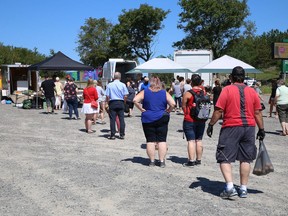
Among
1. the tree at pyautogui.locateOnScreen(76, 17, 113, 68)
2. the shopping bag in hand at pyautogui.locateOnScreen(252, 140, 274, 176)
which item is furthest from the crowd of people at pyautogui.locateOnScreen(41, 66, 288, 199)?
the tree at pyautogui.locateOnScreen(76, 17, 113, 68)

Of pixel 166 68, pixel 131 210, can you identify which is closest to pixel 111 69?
pixel 166 68

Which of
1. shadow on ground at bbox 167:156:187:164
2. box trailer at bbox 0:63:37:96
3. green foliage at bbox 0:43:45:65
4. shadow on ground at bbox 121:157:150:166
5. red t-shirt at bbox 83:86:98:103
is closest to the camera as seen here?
shadow on ground at bbox 121:157:150:166

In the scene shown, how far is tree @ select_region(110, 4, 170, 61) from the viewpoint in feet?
166

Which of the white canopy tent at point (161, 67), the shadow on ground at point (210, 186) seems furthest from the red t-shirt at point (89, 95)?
the white canopy tent at point (161, 67)

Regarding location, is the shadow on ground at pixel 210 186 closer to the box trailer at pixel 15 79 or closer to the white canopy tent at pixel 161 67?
the white canopy tent at pixel 161 67

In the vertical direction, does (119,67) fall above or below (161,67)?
above

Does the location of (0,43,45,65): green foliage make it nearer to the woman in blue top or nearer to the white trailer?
the white trailer

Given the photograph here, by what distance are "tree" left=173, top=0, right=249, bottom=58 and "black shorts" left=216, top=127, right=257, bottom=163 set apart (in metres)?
44.5

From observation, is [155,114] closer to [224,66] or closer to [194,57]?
[224,66]

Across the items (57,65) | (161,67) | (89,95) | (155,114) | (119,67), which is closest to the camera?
(155,114)

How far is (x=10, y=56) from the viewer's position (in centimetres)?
6244

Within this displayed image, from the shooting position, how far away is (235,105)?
17.0 feet

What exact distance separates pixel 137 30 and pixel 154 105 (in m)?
45.6

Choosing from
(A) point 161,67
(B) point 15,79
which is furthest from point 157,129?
(B) point 15,79
